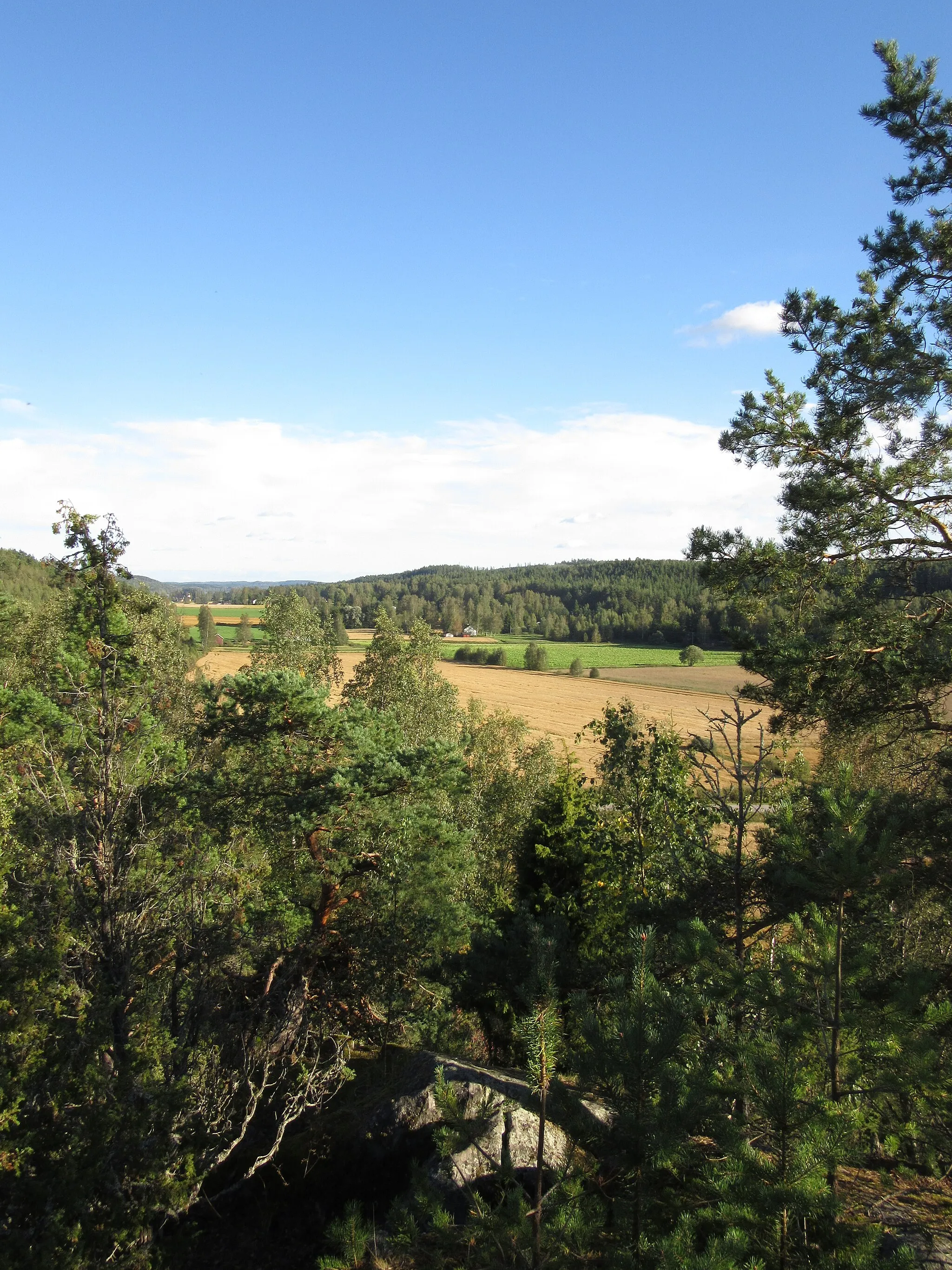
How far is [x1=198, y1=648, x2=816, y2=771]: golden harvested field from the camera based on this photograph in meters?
47.5

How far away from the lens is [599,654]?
94.3 m

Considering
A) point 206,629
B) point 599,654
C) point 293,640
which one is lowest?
point 599,654

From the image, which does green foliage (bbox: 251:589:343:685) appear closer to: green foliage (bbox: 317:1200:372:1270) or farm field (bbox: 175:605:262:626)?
green foliage (bbox: 317:1200:372:1270)

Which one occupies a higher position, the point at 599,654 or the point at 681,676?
the point at 599,654

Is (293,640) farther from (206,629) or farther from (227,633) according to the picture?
(227,633)

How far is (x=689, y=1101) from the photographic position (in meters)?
3.57

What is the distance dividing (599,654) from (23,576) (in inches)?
2552

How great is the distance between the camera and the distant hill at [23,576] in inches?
2014

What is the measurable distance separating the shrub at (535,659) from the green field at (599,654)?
216 cm

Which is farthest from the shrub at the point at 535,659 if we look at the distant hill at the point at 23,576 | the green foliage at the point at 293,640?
the green foliage at the point at 293,640

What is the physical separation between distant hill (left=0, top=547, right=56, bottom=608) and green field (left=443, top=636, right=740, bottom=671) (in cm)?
3732

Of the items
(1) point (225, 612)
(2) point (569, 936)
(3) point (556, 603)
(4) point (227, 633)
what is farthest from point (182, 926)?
(3) point (556, 603)

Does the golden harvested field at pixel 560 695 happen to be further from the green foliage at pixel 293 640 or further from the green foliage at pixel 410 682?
the green foliage at pixel 410 682

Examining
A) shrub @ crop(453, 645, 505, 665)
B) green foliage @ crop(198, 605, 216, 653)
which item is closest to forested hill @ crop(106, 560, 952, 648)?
shrub @ crop(453, 645, 505, 665)
